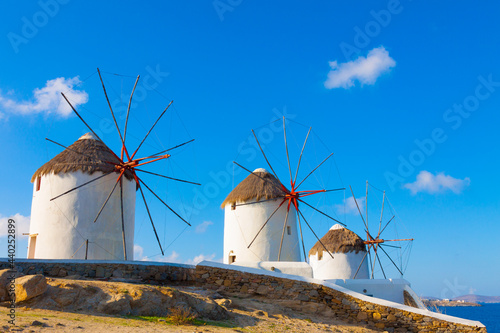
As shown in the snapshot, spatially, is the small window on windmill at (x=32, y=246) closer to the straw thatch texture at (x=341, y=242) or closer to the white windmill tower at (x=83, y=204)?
the white windmill tower at (x=83, y=204)

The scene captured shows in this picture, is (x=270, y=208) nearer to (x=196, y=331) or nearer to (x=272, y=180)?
(x=272, y=180)

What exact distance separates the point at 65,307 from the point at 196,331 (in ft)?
7.91

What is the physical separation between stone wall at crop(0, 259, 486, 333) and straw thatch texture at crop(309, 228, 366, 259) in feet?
45.2

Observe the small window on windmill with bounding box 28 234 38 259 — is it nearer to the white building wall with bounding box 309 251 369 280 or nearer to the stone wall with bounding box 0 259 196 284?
the stone wall with bounding box 0 259 196 284

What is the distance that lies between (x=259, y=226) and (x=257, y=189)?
5.53ft

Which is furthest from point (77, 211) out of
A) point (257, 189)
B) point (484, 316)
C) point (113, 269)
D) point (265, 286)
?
point (484, 316)

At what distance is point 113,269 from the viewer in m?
11.9

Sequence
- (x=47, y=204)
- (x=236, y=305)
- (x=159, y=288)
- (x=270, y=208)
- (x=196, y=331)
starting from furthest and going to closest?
(x=270, y=208) → (x=47, y=204) → (x=236, y=305) → (x=159, y=288) → (x=196, y=331)

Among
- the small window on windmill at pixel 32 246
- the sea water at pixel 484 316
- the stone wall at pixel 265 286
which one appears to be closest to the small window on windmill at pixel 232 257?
the stone wall at pixel 265 286

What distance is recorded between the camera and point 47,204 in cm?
1506

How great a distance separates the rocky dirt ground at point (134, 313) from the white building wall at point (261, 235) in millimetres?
8711

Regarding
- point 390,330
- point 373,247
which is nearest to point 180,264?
point 390,330

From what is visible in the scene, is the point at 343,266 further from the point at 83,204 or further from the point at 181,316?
the point at 181,316

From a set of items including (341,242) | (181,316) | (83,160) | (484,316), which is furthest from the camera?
(484,316)
